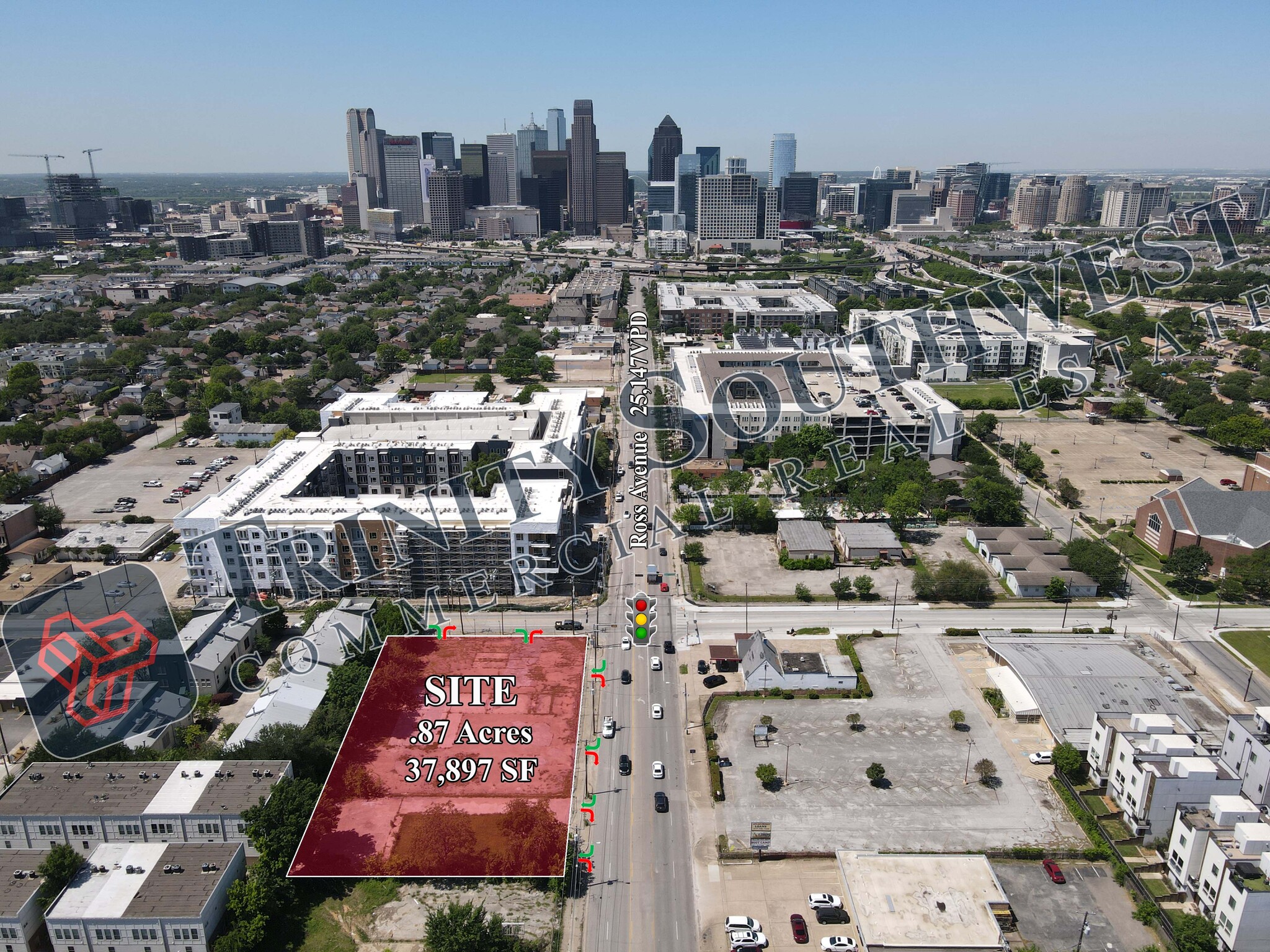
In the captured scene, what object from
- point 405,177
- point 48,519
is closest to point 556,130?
point 405,177

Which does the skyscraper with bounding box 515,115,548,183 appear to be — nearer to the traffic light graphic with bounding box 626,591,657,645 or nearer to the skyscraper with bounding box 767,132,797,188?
the skyscraper with bounding box 767,132,797,188

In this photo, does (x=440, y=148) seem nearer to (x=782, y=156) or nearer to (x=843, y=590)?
(x=782, y=156)

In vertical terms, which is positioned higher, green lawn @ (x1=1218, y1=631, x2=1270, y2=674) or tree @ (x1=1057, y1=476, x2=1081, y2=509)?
tree @ (x1=1057, y1=476, x2=1081, y2=509)

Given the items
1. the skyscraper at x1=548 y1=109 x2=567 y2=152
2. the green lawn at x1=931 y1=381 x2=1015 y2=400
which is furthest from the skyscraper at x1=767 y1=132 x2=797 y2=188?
the green lawn at x1=931 y1=381 x2=1015 y2=400

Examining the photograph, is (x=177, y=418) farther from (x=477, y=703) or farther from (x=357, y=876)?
(x=357, y=876)

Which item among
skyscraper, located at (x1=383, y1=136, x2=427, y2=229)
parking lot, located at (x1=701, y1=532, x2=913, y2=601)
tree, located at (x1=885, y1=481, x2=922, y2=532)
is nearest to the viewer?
parking lot, located at (x1=701, y1=532, x2=913, y2=601)

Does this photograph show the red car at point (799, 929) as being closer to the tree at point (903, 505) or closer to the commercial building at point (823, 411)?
the tree at point (903, 505)

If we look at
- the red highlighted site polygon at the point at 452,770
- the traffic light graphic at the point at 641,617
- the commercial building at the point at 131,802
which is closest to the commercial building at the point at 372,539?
the traffic light graphic at the point at 641,617
